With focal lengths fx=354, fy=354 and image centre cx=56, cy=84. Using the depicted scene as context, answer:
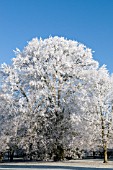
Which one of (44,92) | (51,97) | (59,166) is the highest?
(44,92)

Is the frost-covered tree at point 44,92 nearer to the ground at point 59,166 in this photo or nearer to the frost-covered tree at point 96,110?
the frost-covered tree at point 96,110

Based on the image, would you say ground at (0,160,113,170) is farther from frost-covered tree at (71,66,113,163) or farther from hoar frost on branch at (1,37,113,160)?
frost-covered tree at (71,66,113,163)

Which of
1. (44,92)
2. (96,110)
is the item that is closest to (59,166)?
(44,92)

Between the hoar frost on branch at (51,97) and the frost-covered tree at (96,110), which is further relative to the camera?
the frost-covered tree at (96,110)

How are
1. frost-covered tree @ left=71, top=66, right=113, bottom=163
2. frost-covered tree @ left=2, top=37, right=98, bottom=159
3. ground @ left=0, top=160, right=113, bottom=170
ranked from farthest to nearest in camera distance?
frost-covered tree @ left=71, top=66, right=113, bottom=163, frost-covered tree @ left=2, top=37, right=98, bottom=159, ground @ left=0, top=160, right=113, bottom=170

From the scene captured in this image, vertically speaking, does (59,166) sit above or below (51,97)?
below

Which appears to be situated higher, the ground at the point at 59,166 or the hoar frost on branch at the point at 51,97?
the hoar frost on branch at the point at 51,97

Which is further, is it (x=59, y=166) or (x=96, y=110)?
(x=96, y=110)

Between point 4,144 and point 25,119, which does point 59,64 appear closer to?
point 25,119

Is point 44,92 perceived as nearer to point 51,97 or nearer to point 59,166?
point 51,97

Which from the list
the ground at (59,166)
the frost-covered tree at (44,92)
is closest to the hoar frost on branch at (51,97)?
the frost-covered tree at (44,92)

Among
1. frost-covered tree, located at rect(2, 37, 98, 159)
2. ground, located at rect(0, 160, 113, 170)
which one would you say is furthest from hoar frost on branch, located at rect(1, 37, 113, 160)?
ground, located at rect(0, 160, 113, 170)

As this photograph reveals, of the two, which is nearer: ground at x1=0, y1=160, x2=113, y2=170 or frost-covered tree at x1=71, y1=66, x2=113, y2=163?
ground at x1=0, y1=160, x2=113, y2=170

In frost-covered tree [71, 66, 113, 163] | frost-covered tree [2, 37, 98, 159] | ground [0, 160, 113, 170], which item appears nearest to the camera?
ground [0, 160, 113, 170]
